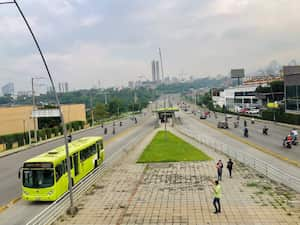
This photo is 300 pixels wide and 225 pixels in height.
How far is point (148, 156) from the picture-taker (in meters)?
32.3

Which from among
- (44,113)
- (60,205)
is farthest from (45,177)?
(44,113)

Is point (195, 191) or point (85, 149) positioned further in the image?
point (85, 149)

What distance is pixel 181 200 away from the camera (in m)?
17.9

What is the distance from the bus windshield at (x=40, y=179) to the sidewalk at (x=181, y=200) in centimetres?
198

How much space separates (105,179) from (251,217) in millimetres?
11127

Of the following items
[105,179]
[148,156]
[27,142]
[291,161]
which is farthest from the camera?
[27,142]

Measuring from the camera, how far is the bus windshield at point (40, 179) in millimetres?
18047

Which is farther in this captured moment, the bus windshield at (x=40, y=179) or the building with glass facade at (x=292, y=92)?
the building with glass facade at (x=292, y=92)

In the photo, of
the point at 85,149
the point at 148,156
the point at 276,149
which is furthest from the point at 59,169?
the point at 276,149

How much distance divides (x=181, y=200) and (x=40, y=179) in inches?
278

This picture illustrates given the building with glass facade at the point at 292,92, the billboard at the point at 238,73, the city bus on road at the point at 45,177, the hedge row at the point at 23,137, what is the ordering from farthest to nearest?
1. the billboard at the point at 238,73
2. the building with glass facade at the point at 292,92
3. the hedge row at the point at 23,137
4. the city bus on road at the point at 45,177

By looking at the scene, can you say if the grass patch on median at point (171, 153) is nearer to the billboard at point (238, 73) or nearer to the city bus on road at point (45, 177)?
the city bus on road at point (45, 177)

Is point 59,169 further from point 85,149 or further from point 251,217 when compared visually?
point 251,217

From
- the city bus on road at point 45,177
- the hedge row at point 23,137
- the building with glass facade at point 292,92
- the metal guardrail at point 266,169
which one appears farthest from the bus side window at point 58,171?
the building with glass facade at point 292,92
